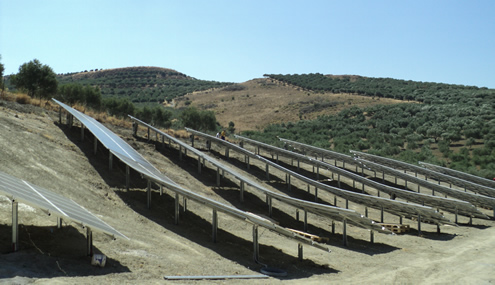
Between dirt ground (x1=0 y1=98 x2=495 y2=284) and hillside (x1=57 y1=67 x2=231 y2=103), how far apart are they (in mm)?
68097

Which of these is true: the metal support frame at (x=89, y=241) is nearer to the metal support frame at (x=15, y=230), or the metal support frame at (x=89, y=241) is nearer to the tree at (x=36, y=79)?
the metal support frame at (x=15, y=230)

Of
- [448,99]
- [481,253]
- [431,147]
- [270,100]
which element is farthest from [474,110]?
[481,253]

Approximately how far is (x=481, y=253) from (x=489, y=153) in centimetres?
3543

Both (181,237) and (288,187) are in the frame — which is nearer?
(181,237)

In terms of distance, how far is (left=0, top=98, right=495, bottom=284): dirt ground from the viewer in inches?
521

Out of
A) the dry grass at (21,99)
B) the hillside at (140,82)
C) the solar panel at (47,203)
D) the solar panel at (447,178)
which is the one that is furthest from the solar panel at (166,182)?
the hillside at (140,82)

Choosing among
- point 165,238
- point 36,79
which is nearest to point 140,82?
point 36,79

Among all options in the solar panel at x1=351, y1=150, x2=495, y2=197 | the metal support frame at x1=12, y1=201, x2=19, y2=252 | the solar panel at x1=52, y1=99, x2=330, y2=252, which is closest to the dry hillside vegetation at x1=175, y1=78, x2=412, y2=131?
the solar panel at x1=351, y1=150, x2=495, y2=197

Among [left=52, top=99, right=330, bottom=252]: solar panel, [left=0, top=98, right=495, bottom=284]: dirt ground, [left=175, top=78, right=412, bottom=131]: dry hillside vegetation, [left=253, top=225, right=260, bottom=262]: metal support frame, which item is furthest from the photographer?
[left=175, top=78, right=412, bottom=131]: dry hillside vegetation

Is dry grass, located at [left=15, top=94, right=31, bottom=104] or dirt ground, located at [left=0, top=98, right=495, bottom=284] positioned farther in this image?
dry grass, located at [left=15, top=94, right=31, bottom=104]

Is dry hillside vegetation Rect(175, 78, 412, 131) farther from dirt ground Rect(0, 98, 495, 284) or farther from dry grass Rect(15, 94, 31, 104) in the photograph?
dirt ground Rect(0, 98, 495, 284)

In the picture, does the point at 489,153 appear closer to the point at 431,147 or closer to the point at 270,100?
the point at 431,147

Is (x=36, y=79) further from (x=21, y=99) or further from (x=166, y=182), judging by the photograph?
(x=166, y=182)

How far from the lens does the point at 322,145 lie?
189ft
